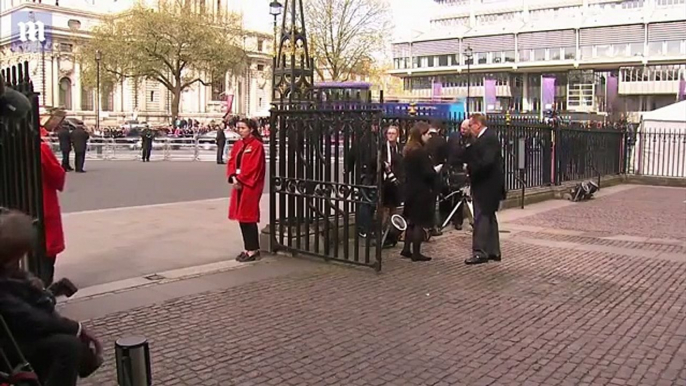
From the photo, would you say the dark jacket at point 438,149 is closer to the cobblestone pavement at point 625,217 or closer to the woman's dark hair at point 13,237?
the cobblestone pavement at point 625,217

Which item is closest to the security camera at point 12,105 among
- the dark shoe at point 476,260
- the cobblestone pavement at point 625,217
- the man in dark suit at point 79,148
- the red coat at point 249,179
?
the red coat at point 249,179

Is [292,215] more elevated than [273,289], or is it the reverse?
[292,215]

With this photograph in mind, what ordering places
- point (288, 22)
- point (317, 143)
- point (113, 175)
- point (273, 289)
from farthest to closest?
point (113, 175) → point (288, 22) → point (317, 143) → point (273, 289)

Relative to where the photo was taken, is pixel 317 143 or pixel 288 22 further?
pixel 288 22

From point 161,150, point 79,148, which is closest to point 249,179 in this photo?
point 79,148

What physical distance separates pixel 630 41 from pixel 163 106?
199ft

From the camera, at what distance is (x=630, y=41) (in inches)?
3273

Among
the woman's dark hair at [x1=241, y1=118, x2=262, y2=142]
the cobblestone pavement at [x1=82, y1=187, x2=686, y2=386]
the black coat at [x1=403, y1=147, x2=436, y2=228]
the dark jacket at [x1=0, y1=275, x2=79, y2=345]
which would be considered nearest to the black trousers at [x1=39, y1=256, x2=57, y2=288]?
the cobblestone pavement at [x1=82, y1=187, x2=686, y2=386]

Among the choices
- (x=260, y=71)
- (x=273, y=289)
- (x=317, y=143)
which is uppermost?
(x=260, y=71)

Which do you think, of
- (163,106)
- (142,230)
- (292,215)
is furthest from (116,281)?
(163,106)

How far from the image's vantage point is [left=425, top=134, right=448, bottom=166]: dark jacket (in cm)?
1039

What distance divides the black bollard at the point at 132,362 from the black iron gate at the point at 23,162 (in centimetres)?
231

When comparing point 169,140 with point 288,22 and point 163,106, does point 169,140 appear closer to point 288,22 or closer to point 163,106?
point 288,22

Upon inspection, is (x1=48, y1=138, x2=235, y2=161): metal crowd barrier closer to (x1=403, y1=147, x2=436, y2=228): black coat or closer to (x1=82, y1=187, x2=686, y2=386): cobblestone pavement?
(x1=403, y1=147, x2=436, y2=228): black coat
